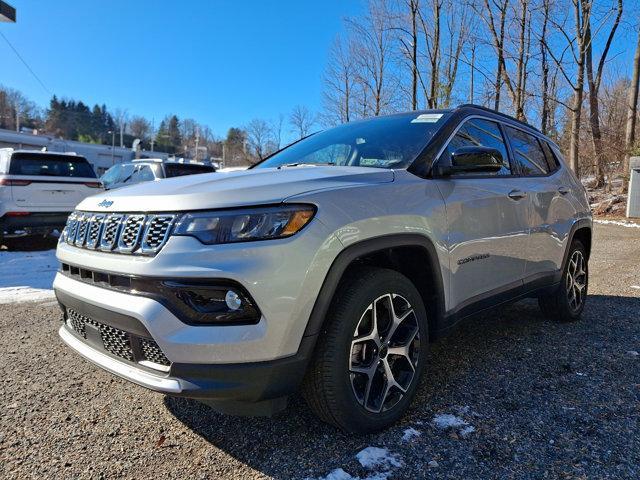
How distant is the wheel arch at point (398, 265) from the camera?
2.04 meters

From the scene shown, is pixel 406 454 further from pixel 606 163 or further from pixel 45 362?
pixel 606 163

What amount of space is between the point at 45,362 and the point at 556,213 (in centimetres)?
422

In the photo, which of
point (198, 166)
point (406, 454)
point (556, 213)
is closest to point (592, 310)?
point (556, 213)

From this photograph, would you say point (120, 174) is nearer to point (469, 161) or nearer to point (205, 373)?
point (469, 161)

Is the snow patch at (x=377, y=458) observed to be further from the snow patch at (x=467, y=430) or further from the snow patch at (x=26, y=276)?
the snow patch at (x=26, y=276)

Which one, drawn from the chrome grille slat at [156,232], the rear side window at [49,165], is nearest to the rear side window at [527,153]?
the chrome grille slat at [156,232]

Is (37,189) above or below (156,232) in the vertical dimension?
above

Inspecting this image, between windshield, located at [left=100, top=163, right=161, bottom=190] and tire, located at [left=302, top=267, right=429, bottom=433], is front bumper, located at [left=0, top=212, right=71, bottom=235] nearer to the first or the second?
windshield, located at [left=100, top=163, right=161, bottom=190]

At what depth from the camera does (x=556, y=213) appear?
4023mm

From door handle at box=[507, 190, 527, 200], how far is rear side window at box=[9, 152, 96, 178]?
7.91 meters

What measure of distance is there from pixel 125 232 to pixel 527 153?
3.28m

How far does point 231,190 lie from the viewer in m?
2.00

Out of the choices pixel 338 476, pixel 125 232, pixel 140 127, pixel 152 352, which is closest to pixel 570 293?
pixel 338 476

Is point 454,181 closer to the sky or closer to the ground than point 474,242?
closer to the sky
